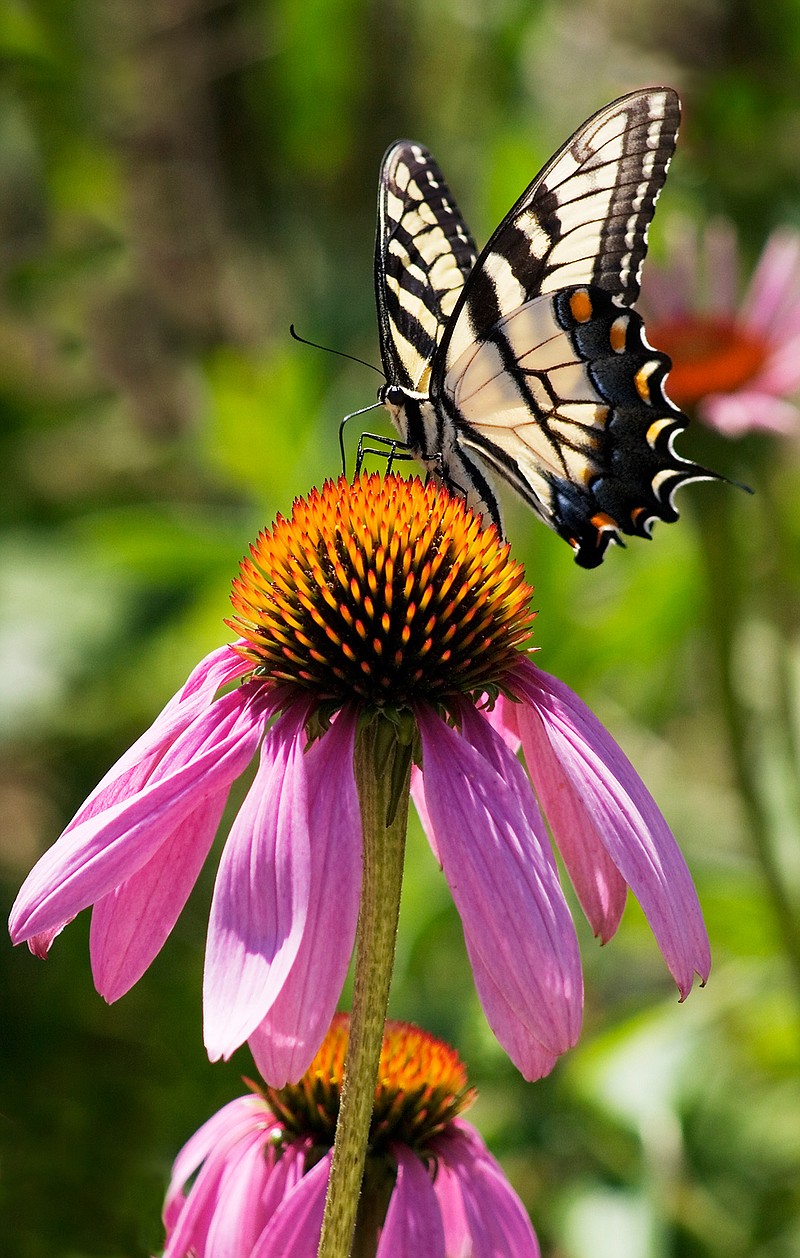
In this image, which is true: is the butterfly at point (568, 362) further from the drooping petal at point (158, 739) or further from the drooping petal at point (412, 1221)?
the drooping petal at point (412, 1221)

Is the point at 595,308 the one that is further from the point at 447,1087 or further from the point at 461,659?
the point at 447,1087

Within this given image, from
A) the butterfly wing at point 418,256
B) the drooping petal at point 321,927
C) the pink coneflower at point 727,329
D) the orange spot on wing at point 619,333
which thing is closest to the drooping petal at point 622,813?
the drooping petal at point 321,927

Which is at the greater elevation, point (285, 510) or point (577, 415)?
point (285, 510)

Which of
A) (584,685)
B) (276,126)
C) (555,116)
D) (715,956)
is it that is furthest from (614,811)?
(276,126)

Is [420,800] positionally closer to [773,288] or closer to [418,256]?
[418,256]

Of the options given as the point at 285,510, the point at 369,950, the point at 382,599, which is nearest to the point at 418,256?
the point at 382,599

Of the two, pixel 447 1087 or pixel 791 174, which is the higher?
pixel 791 174
